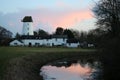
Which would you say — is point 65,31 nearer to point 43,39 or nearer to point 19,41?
point 43,39

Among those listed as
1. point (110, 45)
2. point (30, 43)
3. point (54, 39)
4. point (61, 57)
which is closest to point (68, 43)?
point (54, 39)

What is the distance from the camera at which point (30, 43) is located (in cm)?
14275

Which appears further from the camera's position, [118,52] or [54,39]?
[54,39]

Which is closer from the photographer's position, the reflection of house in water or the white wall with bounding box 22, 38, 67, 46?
the reflection of house in water

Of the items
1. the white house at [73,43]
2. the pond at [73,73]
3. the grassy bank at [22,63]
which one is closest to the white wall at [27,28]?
the white house at [73,43]

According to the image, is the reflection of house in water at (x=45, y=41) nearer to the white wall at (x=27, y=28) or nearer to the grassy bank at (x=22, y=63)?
Result: the white wall at (x=27, y=28)

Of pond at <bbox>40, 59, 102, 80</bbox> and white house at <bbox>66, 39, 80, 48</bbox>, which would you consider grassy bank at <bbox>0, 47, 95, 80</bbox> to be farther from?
white house at <bbox>66, 39, 80, 48</bbox>

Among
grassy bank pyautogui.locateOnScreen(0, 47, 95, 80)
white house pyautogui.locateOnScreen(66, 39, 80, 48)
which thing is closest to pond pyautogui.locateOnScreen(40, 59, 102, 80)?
grassy bank pyautogui.locateOnScreen(0, 47, 95, 80)

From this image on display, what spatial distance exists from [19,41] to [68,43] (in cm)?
2275

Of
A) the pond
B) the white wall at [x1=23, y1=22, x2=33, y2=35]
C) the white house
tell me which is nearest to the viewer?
the pond

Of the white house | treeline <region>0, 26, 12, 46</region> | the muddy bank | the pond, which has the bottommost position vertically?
the pond

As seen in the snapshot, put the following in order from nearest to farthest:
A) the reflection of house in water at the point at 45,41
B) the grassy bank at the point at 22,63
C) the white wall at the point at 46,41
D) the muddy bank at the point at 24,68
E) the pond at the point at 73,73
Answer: the muddy bank at the point at 24,68
the grassy bank at the point at 22,63
the pond at the point at 73,73
the reflection of house in water at the point at 45,41
the white wall at the point at 46,41

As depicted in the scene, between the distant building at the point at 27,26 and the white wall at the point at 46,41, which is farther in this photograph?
the distant building at the point at 27,26

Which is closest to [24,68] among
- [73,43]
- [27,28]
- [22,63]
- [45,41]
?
[22,63]
